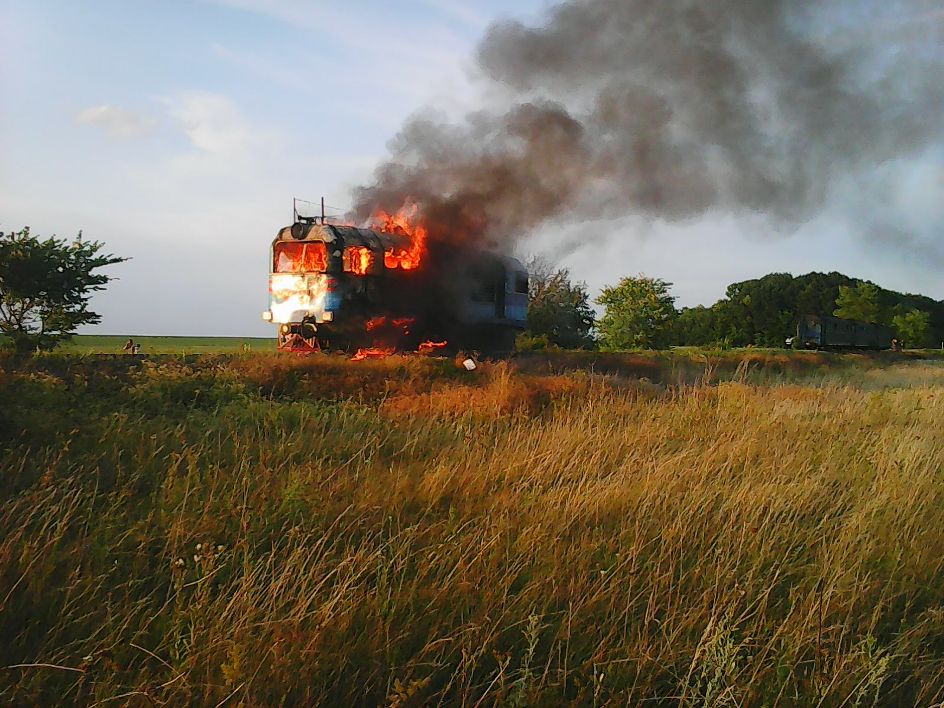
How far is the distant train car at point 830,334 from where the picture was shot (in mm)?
51000

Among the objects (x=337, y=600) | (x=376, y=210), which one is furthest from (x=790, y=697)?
(x=376, y=210)

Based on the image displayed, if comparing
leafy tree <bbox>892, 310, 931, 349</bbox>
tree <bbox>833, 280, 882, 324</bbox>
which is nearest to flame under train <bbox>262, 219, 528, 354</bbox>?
tree <bbox>833, 280, 882, 324</bbox>

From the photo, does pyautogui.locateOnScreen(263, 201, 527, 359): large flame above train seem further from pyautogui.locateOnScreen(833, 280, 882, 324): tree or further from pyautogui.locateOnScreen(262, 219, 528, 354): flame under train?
pyautogui.locateOnScreen(833, 280, 882, 324): tree

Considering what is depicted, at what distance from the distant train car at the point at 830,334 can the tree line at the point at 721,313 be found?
5.45m

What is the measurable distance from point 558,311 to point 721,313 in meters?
44.0

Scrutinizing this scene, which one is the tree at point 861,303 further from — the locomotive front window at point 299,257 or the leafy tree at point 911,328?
the locomotive front window at point 299,257

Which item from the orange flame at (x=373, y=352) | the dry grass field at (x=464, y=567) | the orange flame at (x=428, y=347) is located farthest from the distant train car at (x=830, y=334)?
the dry grass field at (x=464, y=567)

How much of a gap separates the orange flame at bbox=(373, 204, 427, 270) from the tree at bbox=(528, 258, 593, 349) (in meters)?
20.7

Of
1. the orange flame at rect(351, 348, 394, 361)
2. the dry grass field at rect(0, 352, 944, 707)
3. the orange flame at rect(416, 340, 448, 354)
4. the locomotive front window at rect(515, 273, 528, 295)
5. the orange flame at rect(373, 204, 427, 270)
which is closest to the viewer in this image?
the dry grass field at rect(0, 352, 944, 707)

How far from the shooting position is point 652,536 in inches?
182

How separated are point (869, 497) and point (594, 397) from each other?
5.39 metres

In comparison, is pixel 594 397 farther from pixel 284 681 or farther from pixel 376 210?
pixel 376 210

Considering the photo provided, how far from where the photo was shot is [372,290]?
18516 millimetres

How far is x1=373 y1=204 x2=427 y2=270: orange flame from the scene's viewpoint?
19.2 metres
